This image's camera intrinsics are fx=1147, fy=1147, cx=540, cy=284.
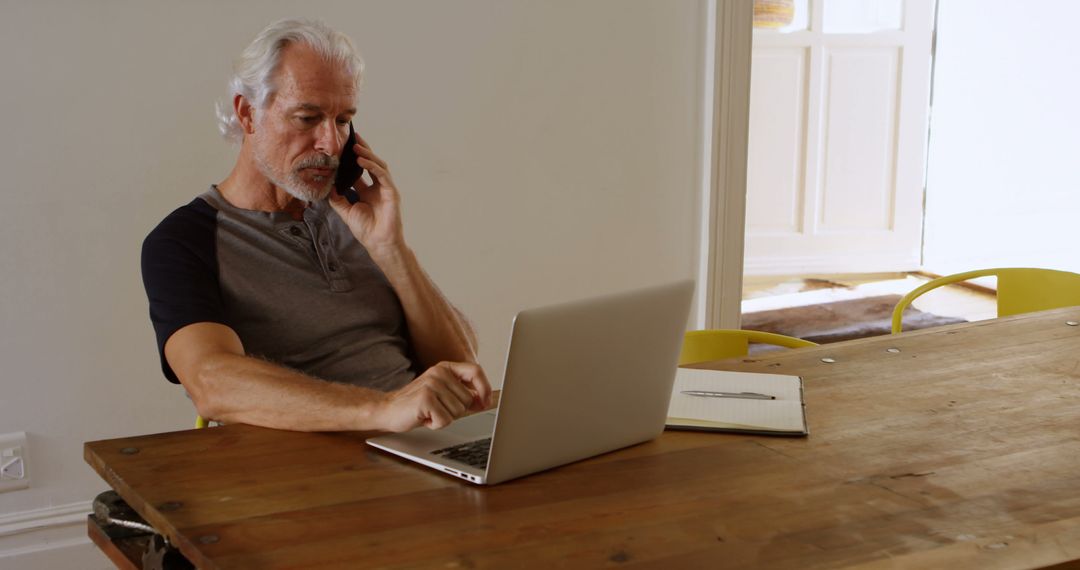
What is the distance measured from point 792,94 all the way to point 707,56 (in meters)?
2.25

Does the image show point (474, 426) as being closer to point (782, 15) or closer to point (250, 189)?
point (250, 189)

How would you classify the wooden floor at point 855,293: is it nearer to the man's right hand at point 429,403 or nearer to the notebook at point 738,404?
the notebook at point 738,404

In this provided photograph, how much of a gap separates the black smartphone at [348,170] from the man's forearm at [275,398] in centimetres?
45

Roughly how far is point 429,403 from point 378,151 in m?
1.56

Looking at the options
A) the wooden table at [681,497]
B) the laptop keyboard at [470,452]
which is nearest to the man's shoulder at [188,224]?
the wooden table at [681,497]

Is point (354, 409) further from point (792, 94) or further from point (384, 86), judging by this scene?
point (792, 94)

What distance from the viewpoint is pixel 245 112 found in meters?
2.07

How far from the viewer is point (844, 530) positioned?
4.20ft

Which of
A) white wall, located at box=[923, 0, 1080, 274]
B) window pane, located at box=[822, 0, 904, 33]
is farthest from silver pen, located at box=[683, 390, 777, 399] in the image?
white wall, located at box=[923, 0, 1080, 274]

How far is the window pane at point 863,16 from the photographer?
5586 mm

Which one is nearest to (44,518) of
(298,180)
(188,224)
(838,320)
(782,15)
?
(188,224)

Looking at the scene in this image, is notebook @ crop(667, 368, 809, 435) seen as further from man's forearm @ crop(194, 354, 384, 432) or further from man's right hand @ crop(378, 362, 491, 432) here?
man's forearm @ crop(194, 354, 384, 432)

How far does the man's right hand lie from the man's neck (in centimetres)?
64

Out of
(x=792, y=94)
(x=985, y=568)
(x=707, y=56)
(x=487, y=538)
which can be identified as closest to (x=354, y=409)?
(x=487, y=538)
